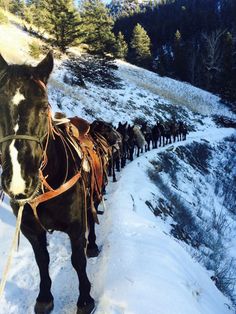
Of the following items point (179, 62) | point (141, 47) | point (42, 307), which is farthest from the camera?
point (179, 62)

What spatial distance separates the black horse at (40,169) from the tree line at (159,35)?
3867cm

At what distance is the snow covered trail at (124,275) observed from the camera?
4.73 meters

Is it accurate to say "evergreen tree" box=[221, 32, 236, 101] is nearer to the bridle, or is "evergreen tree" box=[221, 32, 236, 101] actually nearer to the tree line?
the tree line

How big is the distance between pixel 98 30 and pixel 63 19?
10.5 metres

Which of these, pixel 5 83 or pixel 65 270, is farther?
pixel 65 270

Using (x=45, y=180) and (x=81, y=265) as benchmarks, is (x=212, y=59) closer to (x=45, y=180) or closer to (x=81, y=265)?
(x=81, y=265)

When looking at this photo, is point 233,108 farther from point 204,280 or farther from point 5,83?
point 5,83

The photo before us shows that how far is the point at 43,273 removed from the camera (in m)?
4.58

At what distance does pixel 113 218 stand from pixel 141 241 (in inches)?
48.4

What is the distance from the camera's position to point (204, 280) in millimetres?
6941

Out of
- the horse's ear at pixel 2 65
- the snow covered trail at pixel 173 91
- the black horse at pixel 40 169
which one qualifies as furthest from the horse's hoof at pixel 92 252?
the snow covered trail at pixel 173 91

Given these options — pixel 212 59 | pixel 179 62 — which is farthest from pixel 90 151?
pixel 212 59

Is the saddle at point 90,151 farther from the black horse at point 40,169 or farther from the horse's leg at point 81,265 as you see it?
the horse's leg at point 81,265

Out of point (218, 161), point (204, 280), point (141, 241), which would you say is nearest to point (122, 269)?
point (141, 241)
